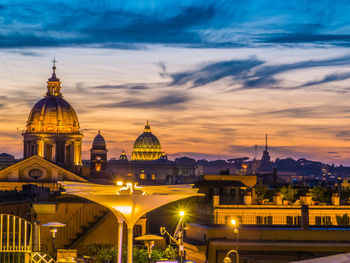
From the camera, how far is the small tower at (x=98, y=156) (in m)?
140

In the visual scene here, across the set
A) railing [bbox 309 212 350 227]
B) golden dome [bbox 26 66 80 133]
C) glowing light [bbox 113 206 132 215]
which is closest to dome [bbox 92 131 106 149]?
golden dome [bbox 26 66 80 133]

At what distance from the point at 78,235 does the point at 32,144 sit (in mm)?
108982

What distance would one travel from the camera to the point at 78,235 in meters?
41.3

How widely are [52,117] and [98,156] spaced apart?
12276 mm

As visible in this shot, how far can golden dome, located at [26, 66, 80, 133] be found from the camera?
14838 centimetres

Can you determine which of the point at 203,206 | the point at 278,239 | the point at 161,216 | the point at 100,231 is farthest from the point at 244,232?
the point at 161,216

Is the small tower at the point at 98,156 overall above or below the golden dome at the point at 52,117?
below

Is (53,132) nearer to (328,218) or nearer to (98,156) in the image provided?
(98,156)

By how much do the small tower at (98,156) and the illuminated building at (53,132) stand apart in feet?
16.1

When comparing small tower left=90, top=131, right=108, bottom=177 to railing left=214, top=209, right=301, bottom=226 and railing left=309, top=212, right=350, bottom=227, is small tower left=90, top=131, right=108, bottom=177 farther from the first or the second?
railing left=309, top=212, right=350, bottom=227

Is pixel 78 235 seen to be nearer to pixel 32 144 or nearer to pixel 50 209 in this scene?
pixel 50 209

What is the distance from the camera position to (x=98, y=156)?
466ft

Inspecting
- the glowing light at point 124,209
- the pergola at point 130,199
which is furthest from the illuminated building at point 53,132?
the glowing light at point 124,209

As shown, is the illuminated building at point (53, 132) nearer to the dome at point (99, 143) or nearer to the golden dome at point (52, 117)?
the golden dome at point (52, 117)
